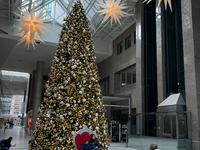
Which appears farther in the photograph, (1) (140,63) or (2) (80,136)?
(1) (140,63)

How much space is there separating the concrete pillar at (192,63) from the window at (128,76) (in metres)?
10.4

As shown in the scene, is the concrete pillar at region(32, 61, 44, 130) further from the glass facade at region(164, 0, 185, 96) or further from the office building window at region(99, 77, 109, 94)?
the glass facade at region(164, 0, 185, 96)

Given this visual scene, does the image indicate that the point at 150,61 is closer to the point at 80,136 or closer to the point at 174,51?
the point at 174,51

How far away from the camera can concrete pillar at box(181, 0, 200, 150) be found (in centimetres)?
1109

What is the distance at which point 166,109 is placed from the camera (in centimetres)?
1426

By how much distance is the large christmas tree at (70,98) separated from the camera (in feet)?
21.5

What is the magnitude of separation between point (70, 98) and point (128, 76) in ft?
58.1

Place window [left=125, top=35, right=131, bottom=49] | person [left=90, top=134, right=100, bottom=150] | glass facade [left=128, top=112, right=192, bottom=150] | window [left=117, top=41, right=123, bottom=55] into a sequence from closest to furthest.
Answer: person [left=90, top=134, right=100, bottom=150], glass facade [left=128, top=112, right=192, bottom=150], window [left=125, top=35, right=131, bottom=49], window [left=117, top=41, right=123, bottom=55]

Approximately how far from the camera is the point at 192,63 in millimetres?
11969

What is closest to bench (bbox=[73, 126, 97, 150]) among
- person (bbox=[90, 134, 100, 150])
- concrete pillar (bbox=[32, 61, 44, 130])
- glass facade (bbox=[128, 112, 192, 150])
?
person (bbox=[90, 134, 100, 150])

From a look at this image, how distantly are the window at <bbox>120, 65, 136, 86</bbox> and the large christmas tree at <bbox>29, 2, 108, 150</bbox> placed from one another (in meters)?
15.9

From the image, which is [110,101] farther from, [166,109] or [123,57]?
[166,109]

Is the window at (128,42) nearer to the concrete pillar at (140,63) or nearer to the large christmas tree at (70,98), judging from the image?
the concrete pillar at (140,63)

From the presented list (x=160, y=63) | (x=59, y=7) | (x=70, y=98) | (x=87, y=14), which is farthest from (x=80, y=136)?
(x=59, y=7)
